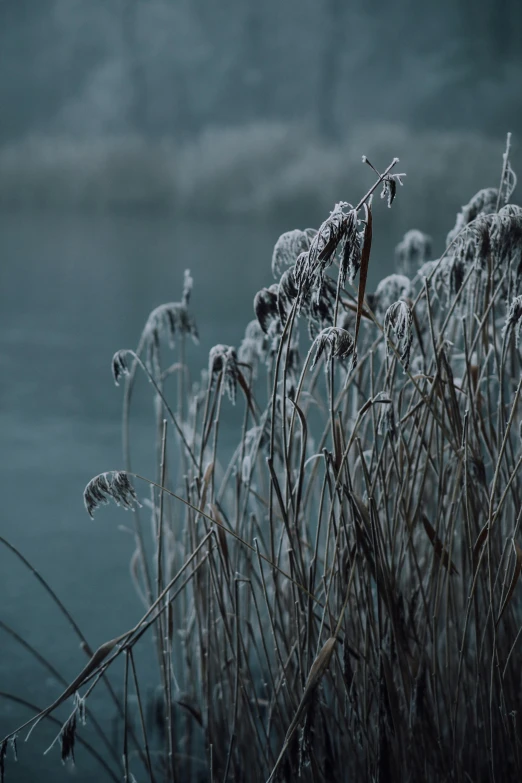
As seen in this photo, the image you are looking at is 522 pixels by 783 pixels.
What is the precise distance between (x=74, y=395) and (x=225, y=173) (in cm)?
122

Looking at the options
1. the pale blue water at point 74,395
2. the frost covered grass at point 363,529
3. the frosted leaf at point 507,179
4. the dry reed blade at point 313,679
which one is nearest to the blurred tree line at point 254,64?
the pale blue water at point 74,395

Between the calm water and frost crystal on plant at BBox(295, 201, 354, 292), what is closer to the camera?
frost crystal on plant at BBox(295, 201, 354, 292)

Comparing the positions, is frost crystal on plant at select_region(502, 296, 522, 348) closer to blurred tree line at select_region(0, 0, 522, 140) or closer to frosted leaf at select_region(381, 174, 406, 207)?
frosted leaf at select_region(381, 174, 406, 207)

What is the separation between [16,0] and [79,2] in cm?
25

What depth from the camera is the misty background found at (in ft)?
9.34

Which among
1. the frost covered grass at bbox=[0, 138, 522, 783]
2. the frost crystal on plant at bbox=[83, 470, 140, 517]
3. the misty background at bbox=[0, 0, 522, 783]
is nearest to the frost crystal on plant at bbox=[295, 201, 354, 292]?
the frost covered grass at bbox=[0, 138, 522, 783]

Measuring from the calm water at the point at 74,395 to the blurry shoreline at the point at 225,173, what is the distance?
14cm

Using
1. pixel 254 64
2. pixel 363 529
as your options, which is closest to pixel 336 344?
pixel 363 529

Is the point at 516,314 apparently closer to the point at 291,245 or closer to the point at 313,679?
the point at 291,245

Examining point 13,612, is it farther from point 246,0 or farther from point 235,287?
point 246,0

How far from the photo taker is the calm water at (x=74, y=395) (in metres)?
1.55

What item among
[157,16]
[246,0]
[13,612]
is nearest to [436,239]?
[246,0]

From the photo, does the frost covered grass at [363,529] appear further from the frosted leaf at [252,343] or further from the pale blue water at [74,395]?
the pale blue water at [74,395]

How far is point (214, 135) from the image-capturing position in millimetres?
3170
